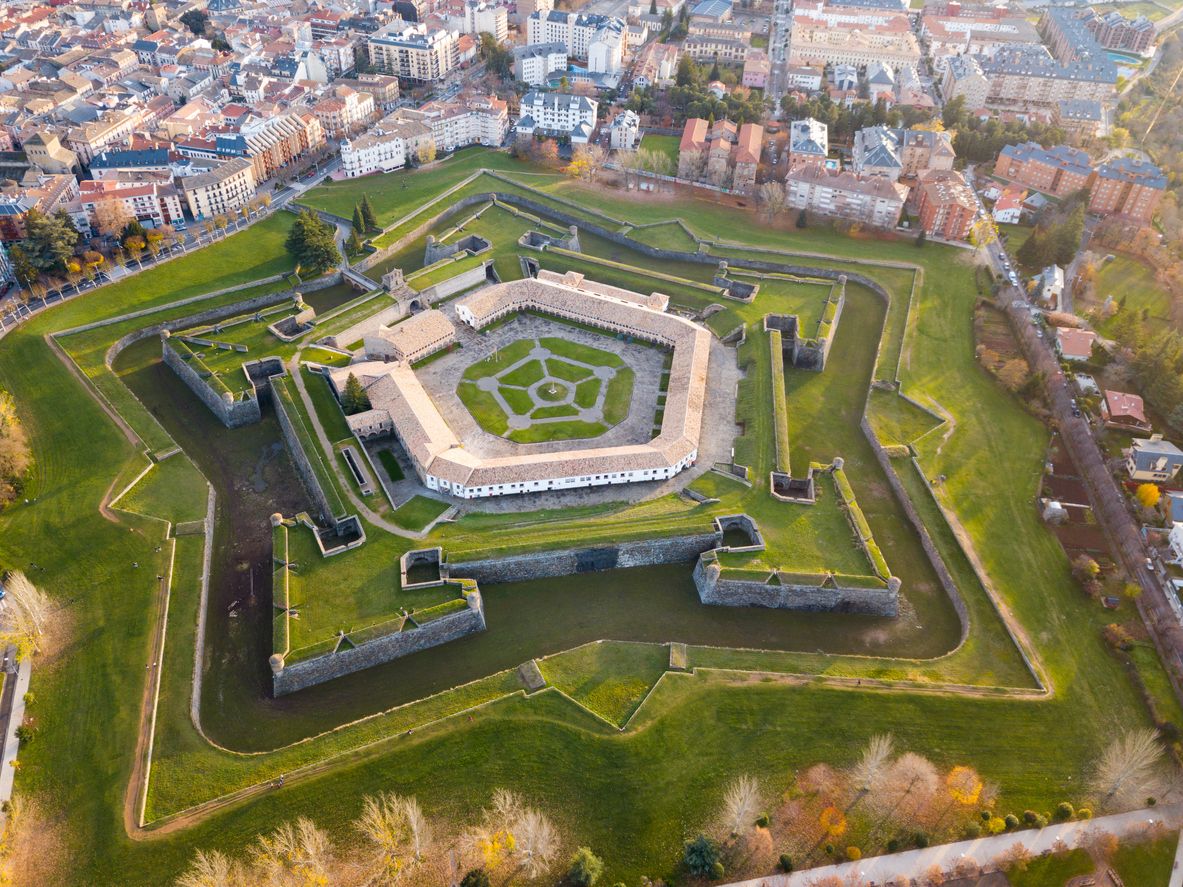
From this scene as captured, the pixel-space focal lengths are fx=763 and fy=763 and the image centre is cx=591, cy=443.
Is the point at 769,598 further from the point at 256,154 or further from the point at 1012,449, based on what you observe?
the point at 256,154

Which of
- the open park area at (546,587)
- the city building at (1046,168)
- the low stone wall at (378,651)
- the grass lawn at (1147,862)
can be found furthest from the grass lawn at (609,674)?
the city building at (1046,168)

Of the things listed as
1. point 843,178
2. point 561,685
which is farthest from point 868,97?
point 561,685

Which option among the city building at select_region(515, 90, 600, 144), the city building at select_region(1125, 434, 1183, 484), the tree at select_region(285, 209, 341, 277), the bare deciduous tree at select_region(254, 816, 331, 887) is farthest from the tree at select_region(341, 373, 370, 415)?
the city building at select_region(515, 90, 600, 144)

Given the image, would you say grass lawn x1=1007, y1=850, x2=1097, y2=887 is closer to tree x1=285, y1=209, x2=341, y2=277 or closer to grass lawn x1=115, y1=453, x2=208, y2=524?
grass lawn x1=115, y1=453, x2=208, y2=524

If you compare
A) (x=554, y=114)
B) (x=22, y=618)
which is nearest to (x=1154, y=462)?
(x=22, y=618)

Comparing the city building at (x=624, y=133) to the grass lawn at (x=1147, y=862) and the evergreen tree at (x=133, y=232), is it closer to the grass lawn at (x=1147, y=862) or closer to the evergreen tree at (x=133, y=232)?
the evergreen tree at (x=133, y=232)

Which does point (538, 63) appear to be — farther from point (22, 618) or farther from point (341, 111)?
point (22, 618)
